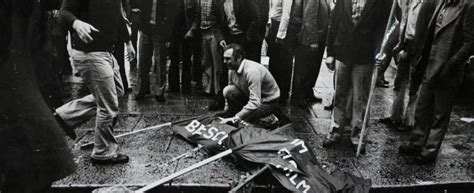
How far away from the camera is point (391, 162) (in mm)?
4734

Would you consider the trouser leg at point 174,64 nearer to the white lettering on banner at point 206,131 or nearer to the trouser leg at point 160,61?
the trouser leg at point 160,61

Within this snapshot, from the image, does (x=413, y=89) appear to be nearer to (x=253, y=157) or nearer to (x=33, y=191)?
(x=253, y=157)

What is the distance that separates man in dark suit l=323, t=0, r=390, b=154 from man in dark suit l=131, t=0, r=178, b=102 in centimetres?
299

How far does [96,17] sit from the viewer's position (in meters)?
3.91

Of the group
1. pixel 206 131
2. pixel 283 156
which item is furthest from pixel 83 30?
pixel 283 156

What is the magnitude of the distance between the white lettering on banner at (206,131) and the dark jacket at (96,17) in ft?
5.19

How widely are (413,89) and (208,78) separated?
3.65 metres

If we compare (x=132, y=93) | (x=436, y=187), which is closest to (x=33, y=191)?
(x=436, y=187)

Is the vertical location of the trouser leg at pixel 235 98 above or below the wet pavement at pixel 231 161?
above

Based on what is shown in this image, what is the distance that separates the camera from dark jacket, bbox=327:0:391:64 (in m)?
4.77

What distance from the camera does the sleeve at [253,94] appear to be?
527 centimetres

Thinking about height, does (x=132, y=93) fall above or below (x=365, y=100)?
below

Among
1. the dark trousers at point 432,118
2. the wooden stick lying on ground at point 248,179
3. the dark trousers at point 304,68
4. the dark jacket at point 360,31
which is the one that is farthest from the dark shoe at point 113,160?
the dark trousers at point 304,68

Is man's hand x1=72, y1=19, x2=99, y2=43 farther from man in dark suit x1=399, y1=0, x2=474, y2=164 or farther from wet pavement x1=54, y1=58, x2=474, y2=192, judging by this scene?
man in dark suit x1=399, y1=0, x2=474, y2=164
